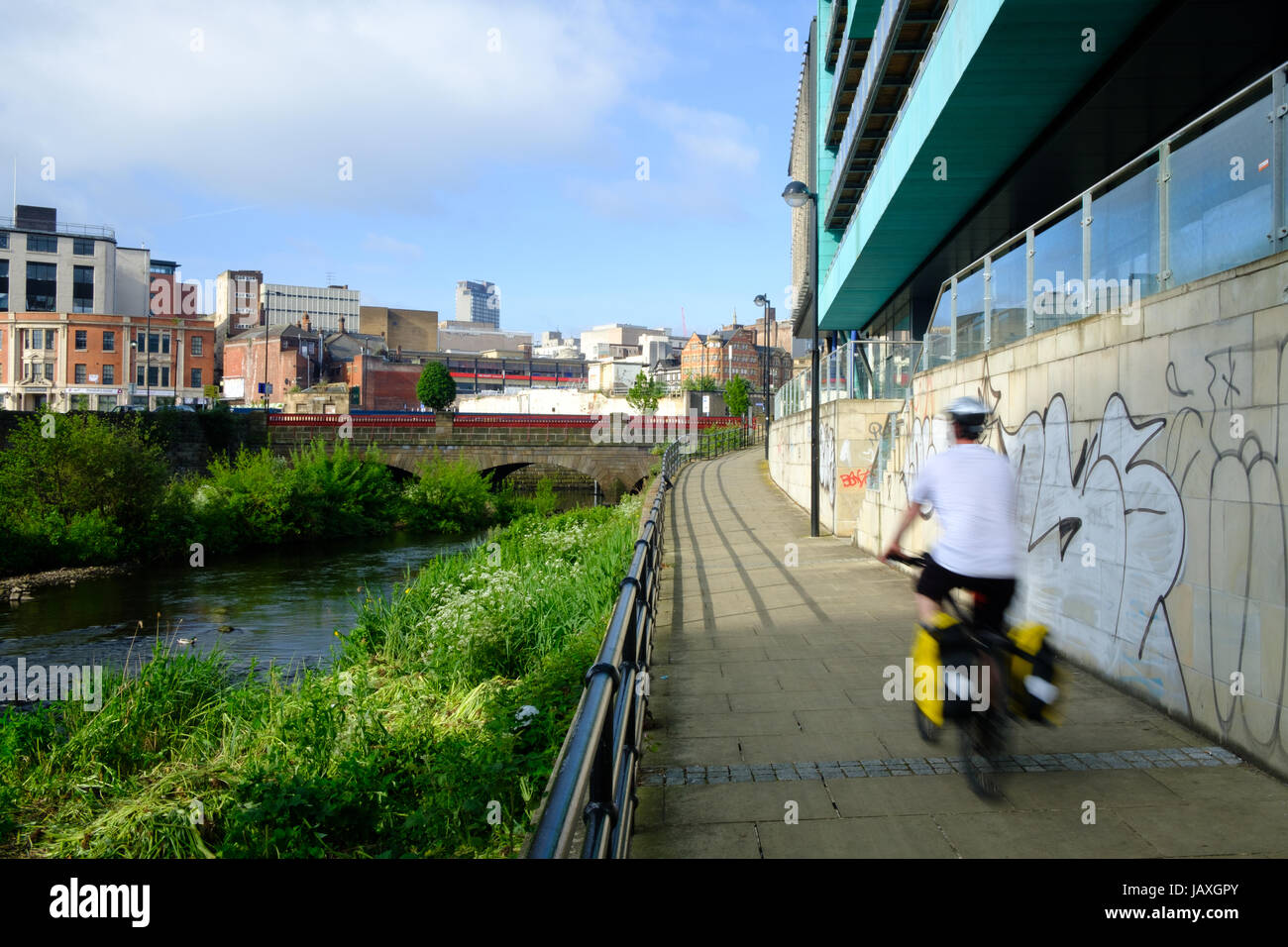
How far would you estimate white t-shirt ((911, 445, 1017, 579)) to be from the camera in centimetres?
423

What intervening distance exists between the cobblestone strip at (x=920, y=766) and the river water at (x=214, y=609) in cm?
900

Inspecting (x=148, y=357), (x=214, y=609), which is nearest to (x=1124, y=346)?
(x=214, y=609)

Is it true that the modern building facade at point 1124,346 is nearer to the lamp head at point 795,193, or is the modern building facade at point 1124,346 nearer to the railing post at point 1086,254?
the railing post at point 1086,254

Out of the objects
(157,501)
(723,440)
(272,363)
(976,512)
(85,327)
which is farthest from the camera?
(272,363)

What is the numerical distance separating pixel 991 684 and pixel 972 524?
2.27ft

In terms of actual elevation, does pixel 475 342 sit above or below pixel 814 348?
above

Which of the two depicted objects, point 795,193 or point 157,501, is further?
point 157,501

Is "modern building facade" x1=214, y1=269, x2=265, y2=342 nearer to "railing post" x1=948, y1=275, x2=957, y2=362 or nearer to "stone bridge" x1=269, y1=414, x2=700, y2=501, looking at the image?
"stone bridge" x1=269, y1=414, x2=700, y2=501

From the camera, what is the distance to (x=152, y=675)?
10125mm

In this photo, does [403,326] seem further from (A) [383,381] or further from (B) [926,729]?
(B) [926,729]

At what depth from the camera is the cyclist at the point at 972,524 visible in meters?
4.21

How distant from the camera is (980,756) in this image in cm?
418

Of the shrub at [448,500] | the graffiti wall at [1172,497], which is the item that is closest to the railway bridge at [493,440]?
the shrub at [448,500]

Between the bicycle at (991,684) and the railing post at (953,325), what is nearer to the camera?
the bicycle at (991,684)
